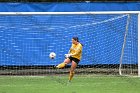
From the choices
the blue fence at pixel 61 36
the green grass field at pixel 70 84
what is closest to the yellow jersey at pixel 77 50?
the green grass field at pixel 70 84

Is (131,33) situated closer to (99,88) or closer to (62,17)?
(62,17)

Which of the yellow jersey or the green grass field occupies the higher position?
the yellow jersey

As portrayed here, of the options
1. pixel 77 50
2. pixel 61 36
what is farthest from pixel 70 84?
pixel 61 36

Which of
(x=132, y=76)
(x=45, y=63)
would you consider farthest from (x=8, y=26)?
(x=132, y=76)

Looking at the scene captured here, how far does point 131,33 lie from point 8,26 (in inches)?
226

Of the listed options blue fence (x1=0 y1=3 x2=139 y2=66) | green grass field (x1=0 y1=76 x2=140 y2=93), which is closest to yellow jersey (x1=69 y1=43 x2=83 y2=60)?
green grass field (x1=0 y1=76 x2=140 y2=93)

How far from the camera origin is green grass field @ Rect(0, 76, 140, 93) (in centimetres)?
1694

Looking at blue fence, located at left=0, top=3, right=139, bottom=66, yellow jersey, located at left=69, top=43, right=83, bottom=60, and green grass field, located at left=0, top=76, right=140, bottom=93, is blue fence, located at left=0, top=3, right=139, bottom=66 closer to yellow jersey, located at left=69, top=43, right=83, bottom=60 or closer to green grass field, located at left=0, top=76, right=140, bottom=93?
green grass field, located at left=0, top=76, right=140, bottom=93

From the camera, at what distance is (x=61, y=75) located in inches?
925

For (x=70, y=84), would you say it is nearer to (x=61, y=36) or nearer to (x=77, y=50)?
(x=77, y=50)

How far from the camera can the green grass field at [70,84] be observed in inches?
667

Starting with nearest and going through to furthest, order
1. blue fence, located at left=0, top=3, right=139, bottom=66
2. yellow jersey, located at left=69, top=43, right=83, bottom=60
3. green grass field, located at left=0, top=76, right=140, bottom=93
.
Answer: green grass field, located at left=0, top=76, right=140, bottom=93, yellow jersey, located at left=69, top=43, right=83, bottom=60, blue fence, located at left=0, top=3, right=139, bottom=66

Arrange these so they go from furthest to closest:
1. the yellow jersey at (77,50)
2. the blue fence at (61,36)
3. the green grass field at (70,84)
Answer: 1. the blue fence at (61,36)
2. the yellow jersey at (77,50)
3. the green grass field at (70,84)

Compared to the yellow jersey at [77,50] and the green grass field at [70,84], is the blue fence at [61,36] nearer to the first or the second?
the green grass field at [70,84]
